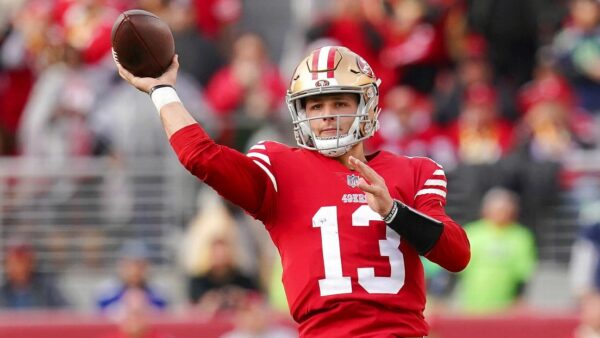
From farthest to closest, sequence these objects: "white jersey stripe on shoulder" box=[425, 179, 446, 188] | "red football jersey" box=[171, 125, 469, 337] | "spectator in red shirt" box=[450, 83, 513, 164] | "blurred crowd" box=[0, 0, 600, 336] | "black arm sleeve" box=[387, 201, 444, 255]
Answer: "spectator in red shirt" box=[450, 83, 513, 164]
"blurred crowd" box=[0, 0, 600, 336]
"white jersey stripe on shoulder" box=[425, 179, 446, 188]
"red football jersey" box=[171, 125, 469, 337]
"black arm sleeve" box=[387, 201, 444, 255]

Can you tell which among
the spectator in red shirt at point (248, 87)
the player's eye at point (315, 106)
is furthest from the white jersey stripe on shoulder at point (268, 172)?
the spectator in red shirt at point (248, 87)

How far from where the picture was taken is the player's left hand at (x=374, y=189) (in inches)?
187

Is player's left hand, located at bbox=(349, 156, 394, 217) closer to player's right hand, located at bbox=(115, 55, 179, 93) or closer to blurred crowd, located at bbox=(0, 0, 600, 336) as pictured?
player's right hand, located at bbox=(115, 55, 179, 93)

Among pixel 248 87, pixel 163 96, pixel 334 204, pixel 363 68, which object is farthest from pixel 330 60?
pixel 248 87

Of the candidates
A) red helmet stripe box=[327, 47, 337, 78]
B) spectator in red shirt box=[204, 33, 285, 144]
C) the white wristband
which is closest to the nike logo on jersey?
red helmet stripe box=[327, 47, 337, 78]

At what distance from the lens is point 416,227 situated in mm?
4910

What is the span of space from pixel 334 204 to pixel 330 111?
340mm

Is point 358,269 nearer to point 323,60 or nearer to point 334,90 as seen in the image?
point 334,90

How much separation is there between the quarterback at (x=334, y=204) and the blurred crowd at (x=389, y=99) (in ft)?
14.7

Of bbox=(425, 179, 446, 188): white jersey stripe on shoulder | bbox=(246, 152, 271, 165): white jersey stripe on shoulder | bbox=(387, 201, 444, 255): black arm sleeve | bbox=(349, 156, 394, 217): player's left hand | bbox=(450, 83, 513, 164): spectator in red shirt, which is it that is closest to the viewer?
bbox=(349, 156, 394, 217): player's left hand

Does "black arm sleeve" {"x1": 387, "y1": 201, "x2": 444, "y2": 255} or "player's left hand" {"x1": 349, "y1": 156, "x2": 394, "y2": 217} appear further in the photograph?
"black arm sleeve" {"x1": 387, "y1": 201, "x2": 444, "y2": 255}

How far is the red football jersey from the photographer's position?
16.4 ft

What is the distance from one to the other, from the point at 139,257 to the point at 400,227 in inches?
214

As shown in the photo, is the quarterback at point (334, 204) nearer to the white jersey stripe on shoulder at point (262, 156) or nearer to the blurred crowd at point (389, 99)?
the white jersey stripe on shoulder at point (262, 156)
